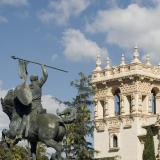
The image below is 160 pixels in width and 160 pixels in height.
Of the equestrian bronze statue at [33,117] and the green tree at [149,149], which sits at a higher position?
the green tree at [149,149]

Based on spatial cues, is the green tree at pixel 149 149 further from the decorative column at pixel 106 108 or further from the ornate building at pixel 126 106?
the decorative column at pixel 106 108

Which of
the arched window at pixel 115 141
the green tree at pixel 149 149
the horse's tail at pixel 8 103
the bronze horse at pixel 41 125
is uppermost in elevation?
the arched window at pixel 115 141

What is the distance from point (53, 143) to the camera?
21406mm

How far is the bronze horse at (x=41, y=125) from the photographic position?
21391 millimetres

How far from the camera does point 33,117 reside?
70.9ft

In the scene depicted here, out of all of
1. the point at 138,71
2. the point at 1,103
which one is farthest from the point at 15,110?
→ the point at 138,71

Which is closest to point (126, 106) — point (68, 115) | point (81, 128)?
point (81, 128)

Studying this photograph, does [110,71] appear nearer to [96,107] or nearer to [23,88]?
[96,107]

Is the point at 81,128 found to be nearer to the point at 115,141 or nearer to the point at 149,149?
the point at 149,149

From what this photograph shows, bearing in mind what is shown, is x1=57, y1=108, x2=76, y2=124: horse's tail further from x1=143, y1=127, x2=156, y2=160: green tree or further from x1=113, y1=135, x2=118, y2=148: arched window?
x1=113, y1=135, x2=118, y2=148: arched window

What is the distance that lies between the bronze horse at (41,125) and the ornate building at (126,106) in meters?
53.2

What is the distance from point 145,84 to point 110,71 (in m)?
4.70

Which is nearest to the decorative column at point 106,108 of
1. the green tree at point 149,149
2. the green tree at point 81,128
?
the green tree at point 149,149

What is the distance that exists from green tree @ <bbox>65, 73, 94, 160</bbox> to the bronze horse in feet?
86.8
